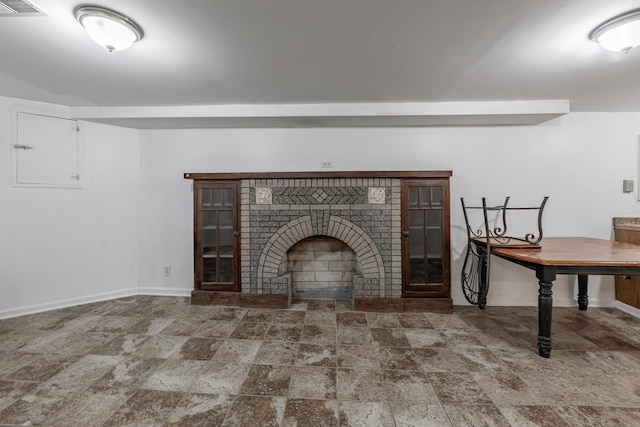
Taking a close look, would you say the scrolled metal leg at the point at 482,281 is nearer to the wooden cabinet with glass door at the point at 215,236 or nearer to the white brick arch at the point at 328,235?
the white brick arch at the point at 328,235

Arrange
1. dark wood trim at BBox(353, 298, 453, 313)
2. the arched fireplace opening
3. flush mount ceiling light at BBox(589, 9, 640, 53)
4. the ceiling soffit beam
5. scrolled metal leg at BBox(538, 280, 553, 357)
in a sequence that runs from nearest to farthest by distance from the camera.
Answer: flush mount ceiling light at BBox(589, 9, 640, 53)
scrolled metal leg at BBox(538, 280, 553, 357)
the ceiling soffit beam
dark wood trim at BBox(353, 298, 453, 313)
the arched fireplace opening

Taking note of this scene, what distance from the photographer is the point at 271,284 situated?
3.06m

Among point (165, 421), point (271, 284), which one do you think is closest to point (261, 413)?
point (165, 421)

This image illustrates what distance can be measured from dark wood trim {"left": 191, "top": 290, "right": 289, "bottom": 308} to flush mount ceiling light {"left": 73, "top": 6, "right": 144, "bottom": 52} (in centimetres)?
244

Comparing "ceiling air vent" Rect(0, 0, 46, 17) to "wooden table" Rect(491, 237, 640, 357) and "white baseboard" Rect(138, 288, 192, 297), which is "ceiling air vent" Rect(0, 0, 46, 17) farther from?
"wooden table" Rect(491, 237, 640, 357)

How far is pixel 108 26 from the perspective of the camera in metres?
1.58

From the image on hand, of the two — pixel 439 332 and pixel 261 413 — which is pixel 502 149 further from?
pixel 261 413

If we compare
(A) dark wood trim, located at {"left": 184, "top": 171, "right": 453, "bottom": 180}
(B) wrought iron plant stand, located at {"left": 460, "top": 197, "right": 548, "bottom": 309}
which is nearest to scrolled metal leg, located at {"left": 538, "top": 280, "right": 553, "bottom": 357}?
(B) wrought iron plant stand, located at {"left": 460, "top": 197, "right": 548, "bottom": 309}

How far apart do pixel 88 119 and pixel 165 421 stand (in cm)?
332

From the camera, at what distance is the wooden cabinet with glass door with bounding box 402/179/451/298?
2928 millimetres

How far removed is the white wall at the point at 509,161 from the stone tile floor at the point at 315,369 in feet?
2.03

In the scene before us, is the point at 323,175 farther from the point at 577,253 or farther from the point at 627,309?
the point at 627,309

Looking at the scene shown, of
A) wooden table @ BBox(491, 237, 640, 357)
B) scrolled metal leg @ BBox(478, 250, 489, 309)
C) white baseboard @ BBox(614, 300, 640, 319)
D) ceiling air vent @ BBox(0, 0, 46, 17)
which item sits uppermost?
ceiling air vent @ BBox(0, 0, 46, 17)

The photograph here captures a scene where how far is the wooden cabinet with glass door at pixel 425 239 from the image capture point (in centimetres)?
293
